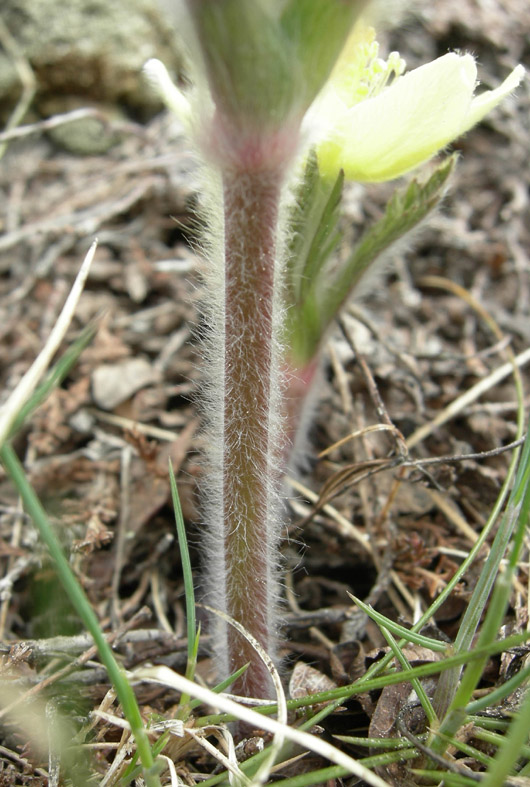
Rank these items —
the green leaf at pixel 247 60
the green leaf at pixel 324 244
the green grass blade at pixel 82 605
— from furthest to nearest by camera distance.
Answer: the green leaf at pixel 324 244 < the green grass blade at pixel 82 605 < the green leaf at pixel 247 60

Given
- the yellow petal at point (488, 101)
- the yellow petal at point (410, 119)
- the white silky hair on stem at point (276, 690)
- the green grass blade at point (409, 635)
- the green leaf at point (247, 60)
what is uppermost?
the yellow petal at point (488, 101)

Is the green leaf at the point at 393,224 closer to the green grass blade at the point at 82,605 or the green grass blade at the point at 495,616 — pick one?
the green grass blade at the point at 495,616

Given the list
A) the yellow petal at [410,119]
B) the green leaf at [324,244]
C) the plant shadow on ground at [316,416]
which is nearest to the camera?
the yellow petal at [410,119]

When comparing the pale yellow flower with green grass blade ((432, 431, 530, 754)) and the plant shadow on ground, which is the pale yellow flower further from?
green grass blade ((432, 431, 530, 754))

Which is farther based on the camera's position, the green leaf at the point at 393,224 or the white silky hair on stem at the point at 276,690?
the green leaf at the point at 393,224

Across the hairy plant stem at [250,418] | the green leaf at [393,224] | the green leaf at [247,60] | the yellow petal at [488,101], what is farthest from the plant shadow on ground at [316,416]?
the yellow petal at [488,101]

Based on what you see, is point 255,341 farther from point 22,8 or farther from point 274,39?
point 22,8

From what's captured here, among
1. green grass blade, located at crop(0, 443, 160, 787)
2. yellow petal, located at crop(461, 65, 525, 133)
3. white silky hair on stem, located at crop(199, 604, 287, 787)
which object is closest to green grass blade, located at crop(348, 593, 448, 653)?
white silky hair on stem, located at crop(199, 604, 287, 787)

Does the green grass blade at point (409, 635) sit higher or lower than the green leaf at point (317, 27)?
lower
